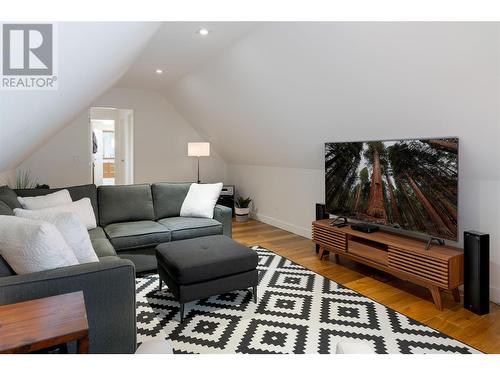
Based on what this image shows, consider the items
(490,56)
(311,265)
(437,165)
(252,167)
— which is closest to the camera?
(490,56)

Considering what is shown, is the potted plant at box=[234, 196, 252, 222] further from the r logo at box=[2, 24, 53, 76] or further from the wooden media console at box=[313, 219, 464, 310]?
the r logo at box=[2, 24, 53, 76]

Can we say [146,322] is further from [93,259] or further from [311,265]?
[311,265]

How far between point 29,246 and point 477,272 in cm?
293

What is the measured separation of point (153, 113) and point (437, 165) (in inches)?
205

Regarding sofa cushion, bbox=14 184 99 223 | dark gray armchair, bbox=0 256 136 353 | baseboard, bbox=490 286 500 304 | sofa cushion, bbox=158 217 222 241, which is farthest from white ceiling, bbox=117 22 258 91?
baseboard, bbox=490 286 500 304

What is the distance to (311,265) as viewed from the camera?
3.59m

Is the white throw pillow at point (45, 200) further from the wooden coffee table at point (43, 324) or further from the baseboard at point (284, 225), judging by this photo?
the baseboard at point (284, 225)

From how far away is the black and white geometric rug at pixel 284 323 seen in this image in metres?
2.06

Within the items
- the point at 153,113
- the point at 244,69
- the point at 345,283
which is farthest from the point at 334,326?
the point at 153,113

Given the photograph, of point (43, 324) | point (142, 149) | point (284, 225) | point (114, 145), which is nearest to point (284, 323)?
point (43, 324)

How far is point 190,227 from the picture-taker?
351 centimetres

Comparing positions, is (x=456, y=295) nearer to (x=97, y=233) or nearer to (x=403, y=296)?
(x=403, y=296)
